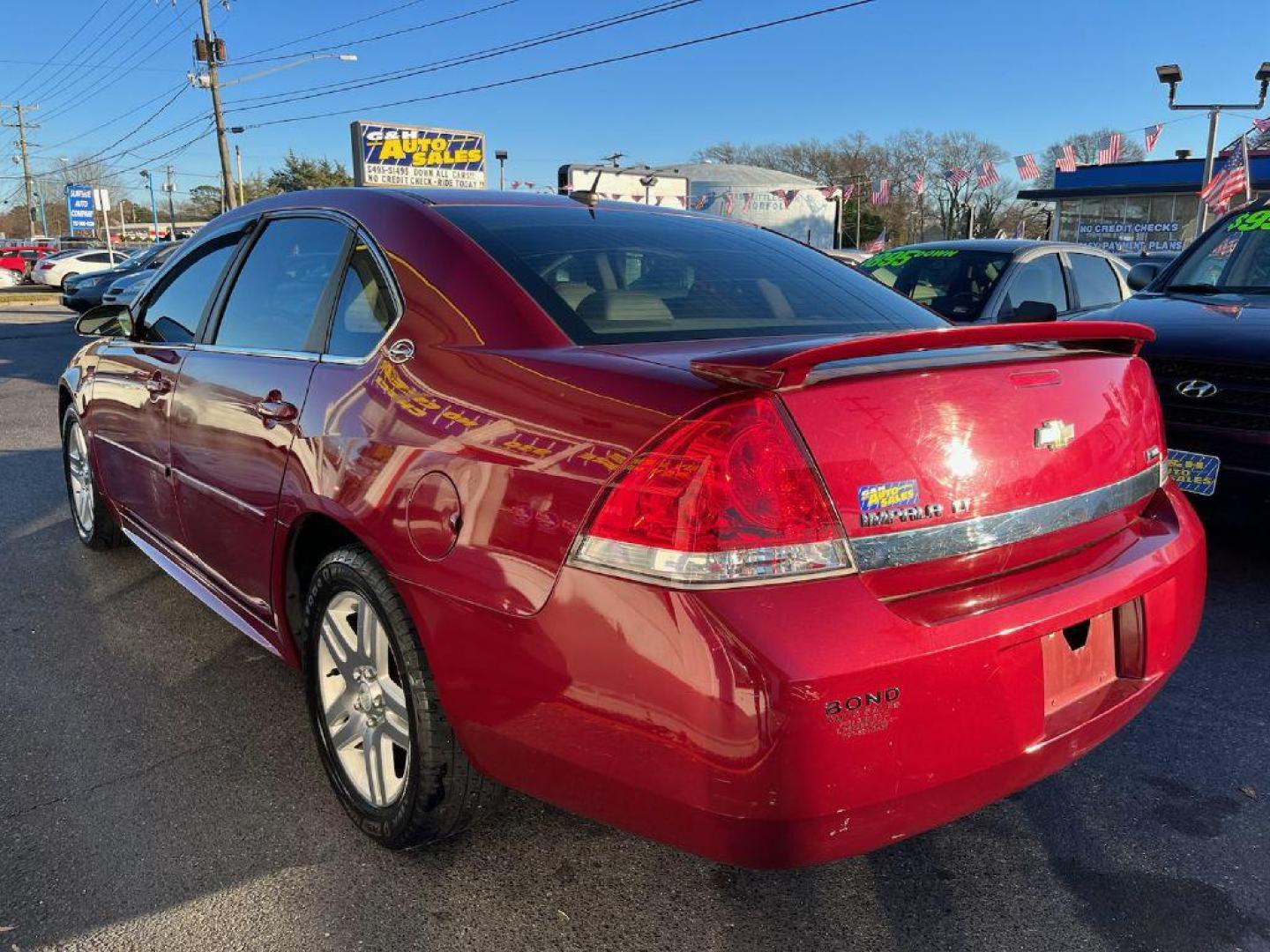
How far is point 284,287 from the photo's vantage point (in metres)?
2.91

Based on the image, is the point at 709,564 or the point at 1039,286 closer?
the point at 709,564

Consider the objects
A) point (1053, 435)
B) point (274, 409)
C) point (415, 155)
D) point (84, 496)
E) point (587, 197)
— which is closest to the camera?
point (1053, 435)

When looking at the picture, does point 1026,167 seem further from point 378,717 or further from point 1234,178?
point 378,717

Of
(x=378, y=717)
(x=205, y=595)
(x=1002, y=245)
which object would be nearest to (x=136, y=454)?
(x=205, y=595)

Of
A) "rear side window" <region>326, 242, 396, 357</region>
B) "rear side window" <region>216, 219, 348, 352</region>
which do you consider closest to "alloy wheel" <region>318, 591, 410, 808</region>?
"rear side window" <region>326, 242, 396, 357</region>

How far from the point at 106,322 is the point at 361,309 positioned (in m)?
2.17

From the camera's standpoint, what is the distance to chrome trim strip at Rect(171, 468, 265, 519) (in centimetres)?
268

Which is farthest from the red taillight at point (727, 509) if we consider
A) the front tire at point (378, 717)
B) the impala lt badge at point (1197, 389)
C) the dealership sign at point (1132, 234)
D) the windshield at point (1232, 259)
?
the dealership sign at point (1132, 234)

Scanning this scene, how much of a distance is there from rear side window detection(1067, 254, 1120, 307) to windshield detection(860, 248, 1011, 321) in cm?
96

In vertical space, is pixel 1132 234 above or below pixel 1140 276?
above

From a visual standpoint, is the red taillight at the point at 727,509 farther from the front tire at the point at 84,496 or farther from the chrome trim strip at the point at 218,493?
the front tire at the point at 84,496

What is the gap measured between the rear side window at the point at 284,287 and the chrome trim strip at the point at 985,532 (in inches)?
64.3

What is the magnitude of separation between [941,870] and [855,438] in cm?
121

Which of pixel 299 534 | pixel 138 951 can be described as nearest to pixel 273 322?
pixel 299 534
